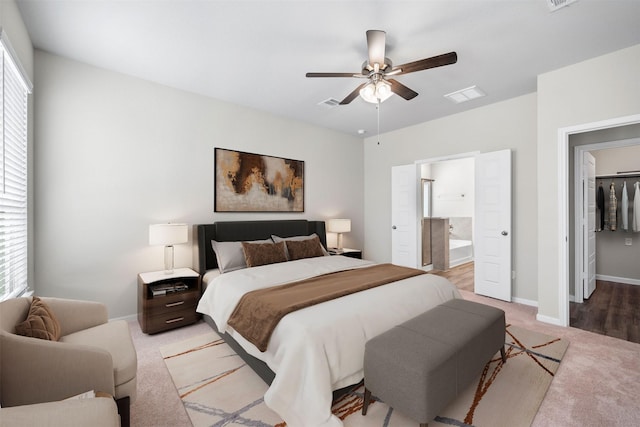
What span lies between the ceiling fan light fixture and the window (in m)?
2.58

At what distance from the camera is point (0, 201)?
191 centimetres

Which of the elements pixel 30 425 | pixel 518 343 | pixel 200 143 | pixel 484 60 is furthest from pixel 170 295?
pixel 484 60

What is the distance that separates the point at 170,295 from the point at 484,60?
166 inches

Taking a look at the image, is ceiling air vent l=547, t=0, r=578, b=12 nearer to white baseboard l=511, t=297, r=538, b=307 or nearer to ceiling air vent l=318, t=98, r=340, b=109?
ceiling air vent l=318, t=98, r=340, b=109

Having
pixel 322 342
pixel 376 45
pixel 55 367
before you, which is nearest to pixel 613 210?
pixel 376 45

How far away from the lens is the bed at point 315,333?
5.60 ft

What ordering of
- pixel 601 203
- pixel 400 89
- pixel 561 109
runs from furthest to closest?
pixel 601 203, pixel 561 109, pixel 400 89

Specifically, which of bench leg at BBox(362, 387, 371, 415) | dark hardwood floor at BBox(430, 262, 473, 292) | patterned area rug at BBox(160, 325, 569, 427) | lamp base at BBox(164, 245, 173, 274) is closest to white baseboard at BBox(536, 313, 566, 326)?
patterned area rug at BBox(160, 325, 569, 427)

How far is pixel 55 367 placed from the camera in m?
1.37

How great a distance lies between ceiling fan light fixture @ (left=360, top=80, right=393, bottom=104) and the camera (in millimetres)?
2547

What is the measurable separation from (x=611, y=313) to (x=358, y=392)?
3.70 meters

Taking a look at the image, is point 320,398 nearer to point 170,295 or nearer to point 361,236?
point 170,295

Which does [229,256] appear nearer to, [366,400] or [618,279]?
[366,400]

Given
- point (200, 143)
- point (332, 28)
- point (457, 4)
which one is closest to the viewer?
point (457, 4)
